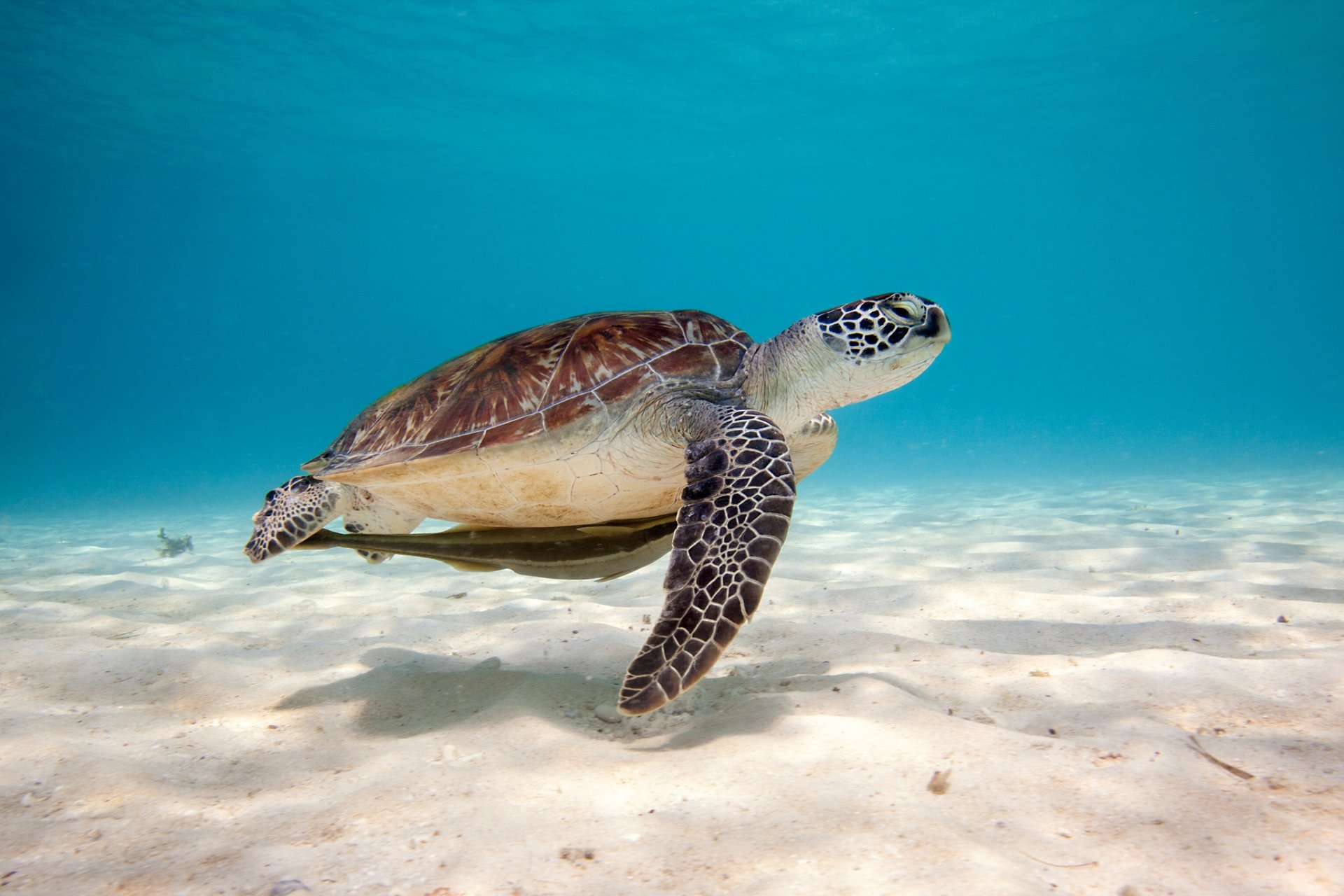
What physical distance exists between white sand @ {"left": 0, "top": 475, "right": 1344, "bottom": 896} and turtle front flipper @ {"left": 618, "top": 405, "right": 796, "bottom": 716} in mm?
285

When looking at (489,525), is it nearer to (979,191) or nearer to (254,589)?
(254,589)

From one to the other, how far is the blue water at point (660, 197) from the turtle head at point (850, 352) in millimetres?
19376

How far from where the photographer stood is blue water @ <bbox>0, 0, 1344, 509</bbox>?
87.5 ft

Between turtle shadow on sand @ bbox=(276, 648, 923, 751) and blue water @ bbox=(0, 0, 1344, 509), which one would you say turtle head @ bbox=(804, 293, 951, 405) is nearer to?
turtle shadow on sand @ bbox=(276, 648, 923, 751)

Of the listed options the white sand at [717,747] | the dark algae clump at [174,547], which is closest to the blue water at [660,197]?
the dark algae clump at [174,547]

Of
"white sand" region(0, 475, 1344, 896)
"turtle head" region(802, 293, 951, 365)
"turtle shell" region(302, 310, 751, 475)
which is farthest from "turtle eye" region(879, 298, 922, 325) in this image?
"white sand" region(0, 475, 1344, 896)

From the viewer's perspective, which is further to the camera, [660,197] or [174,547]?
[660,197]

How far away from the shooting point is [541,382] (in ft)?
11.3

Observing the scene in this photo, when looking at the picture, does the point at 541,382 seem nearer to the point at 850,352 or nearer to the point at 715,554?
the point at 715,554

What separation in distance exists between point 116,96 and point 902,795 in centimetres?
4082

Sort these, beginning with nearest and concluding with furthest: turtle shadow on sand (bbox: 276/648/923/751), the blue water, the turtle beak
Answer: turtle shadow on sand (bbox: 276/648/923/751)
the turtle beak
the blue water

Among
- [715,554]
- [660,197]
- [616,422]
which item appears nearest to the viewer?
[715,554]

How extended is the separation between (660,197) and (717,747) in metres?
66.9

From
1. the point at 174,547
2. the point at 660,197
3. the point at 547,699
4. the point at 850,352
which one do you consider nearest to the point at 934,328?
the point at 850,352
